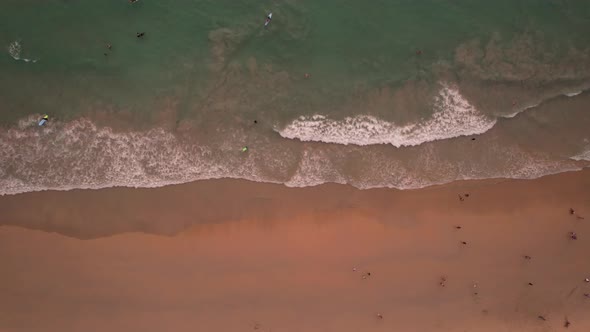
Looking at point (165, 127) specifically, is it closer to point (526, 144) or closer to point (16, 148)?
point (16, 148)

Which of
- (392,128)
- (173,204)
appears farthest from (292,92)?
(173,204)

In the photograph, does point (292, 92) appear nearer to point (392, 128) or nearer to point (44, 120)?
point (392, 128)

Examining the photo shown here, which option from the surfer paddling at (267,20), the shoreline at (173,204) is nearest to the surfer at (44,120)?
the shoreline at (173,204)

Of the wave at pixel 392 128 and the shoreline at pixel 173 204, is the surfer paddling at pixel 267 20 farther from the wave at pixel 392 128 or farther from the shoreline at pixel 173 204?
the shoreline at pixel 173 204

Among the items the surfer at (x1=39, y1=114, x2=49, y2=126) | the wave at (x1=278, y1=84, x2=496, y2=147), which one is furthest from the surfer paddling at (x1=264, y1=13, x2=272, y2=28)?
the surfer at (x1=39, y1=114, x2=49, y2=126)

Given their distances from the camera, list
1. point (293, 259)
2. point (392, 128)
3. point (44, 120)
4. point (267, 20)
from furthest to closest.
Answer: point (267, 20)
point (392, 128)
point (44, 120)
point (293, 259)
